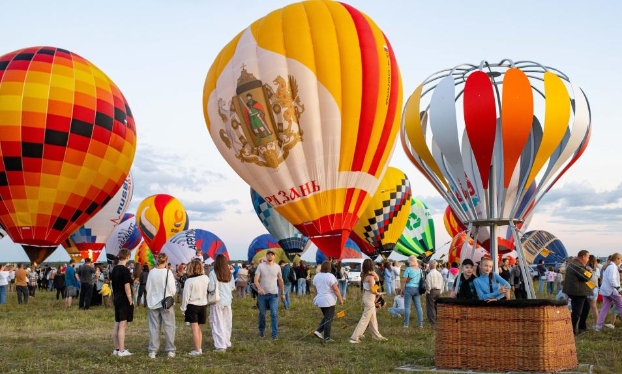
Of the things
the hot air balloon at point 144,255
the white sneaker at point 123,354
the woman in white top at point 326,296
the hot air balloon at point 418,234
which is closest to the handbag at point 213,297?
the white sneaker at point 123,354

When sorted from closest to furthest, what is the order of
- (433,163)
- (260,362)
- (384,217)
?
(260,362) → (433,163) → (384,217)

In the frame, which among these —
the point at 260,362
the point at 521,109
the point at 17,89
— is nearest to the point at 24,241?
the point at 17,89

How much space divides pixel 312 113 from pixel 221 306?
819 cm

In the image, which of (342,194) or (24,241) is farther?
(24,241)

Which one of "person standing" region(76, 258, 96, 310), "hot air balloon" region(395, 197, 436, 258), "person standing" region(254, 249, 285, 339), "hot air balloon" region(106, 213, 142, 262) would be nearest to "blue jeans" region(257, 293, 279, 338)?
"person standing" region(254, 249, 285, 339)

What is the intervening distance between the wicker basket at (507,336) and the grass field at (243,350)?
0.64 m

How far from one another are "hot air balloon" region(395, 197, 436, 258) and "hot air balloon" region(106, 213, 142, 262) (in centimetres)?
1786

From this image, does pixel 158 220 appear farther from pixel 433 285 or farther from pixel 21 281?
pixel 433 285

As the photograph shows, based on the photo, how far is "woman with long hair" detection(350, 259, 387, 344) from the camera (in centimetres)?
1095

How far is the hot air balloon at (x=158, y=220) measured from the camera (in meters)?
38.8

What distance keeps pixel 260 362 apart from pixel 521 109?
5.80 m

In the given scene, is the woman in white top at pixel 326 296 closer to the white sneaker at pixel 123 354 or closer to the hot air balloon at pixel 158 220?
the white sneaker at pixel 123 354

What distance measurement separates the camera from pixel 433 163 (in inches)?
493

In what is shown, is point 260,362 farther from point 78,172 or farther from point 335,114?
point 78,172
